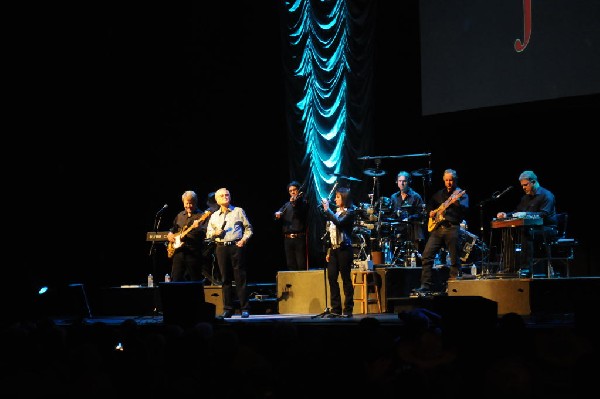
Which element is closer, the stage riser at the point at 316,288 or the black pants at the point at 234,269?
the black pants at the point at 234,269

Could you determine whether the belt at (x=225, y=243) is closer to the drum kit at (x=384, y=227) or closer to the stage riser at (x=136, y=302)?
the stage riser at (x=136, y=302)

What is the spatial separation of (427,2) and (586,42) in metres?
2.98

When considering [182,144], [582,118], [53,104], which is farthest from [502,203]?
[53,104]

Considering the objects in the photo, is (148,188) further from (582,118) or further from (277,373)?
(277,373)

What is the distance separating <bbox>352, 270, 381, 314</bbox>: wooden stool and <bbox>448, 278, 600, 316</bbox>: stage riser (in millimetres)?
1784

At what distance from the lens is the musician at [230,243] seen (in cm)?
1187

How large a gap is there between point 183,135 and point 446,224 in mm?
5767

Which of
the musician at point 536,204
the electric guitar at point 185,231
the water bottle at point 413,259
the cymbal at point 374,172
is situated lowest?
the water bottle at point 413,259

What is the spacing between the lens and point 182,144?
50.7 feet

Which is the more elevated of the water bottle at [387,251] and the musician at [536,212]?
the musician at [536,212]

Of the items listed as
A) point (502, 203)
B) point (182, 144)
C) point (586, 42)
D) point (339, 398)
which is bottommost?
point (339, 398)

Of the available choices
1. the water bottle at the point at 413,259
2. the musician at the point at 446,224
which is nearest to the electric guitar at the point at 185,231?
the musician at the point at 446,224

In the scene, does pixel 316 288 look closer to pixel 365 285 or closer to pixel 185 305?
pixel 365 285

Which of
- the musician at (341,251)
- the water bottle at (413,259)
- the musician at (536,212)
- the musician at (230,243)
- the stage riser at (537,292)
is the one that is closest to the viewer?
the stage riser at (537,292)
